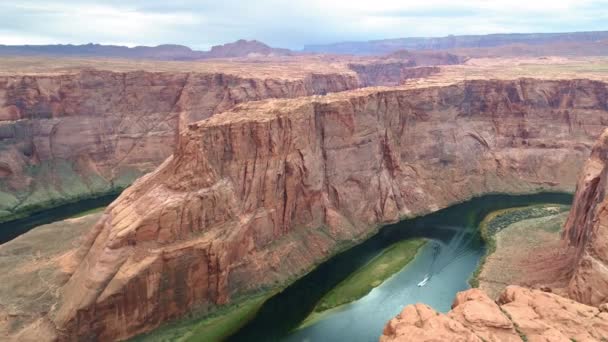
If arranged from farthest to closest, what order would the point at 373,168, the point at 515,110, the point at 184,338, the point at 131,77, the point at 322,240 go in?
the point at 131,77 < the point at 515,110 < the point at 373,168 < the point at 322,240 < the point at 184,338

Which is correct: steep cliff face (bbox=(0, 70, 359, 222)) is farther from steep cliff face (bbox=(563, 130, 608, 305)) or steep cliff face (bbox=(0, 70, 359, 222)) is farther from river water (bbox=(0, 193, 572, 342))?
steep cliff face (bbox=(563, 130, 608, 305))

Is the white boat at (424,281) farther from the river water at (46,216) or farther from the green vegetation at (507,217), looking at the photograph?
the river water at (46,216)

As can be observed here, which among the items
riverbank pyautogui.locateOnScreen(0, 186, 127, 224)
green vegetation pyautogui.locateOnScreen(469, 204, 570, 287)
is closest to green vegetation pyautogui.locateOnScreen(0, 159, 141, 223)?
riverbank pyautogui.locateOnScreen(0, 186, 127, 224)

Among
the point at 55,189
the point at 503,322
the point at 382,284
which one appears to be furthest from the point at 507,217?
the point at 55,189

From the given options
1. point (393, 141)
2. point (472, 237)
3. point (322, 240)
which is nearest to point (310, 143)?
point (322, 240)

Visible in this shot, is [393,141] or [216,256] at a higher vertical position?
[393,141]

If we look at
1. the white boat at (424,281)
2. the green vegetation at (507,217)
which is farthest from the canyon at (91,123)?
the white boat at (424,281)

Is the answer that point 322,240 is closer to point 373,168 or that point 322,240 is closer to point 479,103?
point 373,168
